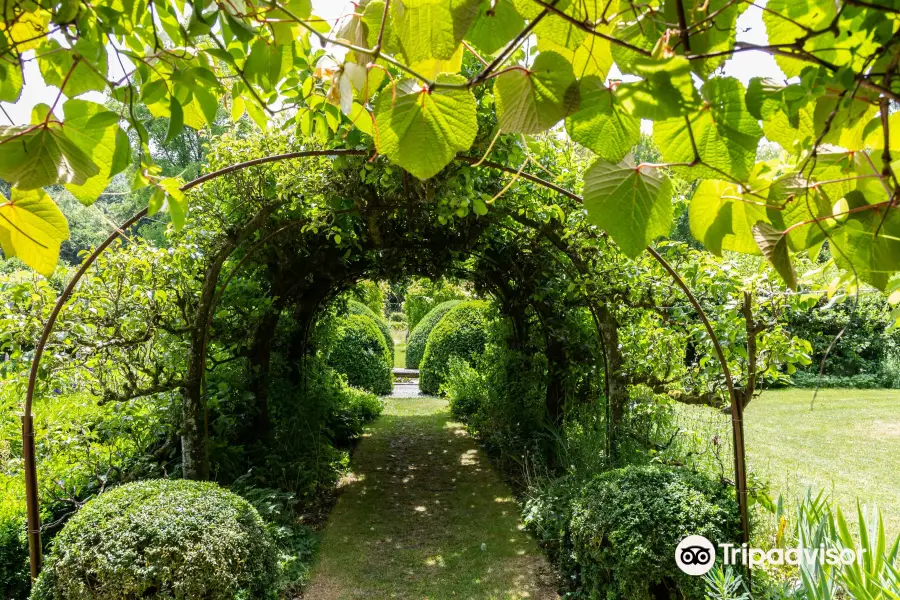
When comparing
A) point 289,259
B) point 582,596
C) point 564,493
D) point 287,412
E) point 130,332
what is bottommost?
point 582,596

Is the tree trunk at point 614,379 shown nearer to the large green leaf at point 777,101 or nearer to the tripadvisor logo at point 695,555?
the tripadvisor logo at point 695,555

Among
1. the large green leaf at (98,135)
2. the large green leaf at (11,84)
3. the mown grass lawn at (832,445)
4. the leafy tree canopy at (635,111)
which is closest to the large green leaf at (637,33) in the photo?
the leafy tree canopy at (635,111)

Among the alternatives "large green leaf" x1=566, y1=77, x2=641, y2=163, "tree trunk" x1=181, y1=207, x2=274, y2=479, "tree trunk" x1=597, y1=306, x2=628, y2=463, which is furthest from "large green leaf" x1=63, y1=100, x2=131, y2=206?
"tree trunk" x1=597, y1=306, x2=628, y2=463

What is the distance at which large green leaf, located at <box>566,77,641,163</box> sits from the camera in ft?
1.74

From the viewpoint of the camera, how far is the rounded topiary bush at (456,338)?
10.8 m

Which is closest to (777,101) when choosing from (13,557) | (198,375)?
(198,375)

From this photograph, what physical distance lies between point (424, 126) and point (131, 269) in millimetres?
3627

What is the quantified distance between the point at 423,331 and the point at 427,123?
1298 cm

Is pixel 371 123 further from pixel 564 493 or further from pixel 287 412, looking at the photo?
pixel 287 412

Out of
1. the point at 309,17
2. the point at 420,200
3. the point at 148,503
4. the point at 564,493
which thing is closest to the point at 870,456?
the point at 564,493

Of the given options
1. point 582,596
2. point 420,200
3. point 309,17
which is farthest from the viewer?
point 420,200

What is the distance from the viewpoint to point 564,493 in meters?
4.24

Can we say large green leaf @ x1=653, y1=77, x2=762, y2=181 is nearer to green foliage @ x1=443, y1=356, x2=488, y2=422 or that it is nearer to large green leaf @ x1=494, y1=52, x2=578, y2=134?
large green leaf @ x1=494, y1=52, x2=578, y2=134

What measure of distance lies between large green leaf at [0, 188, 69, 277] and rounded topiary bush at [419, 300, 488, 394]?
963 cm
